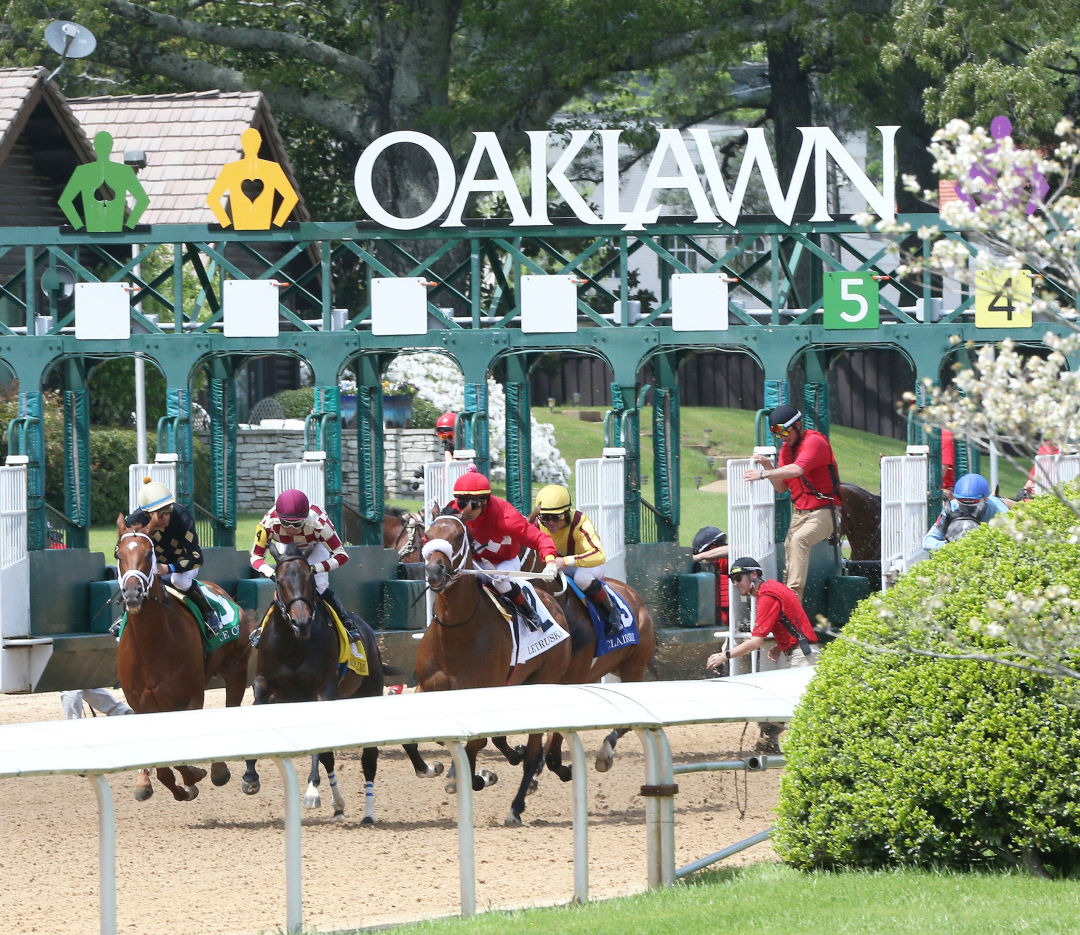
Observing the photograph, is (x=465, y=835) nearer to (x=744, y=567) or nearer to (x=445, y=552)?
(x=445, y=552)

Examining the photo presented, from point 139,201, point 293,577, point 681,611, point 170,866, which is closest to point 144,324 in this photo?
point 139,201

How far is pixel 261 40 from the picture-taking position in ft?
76.5

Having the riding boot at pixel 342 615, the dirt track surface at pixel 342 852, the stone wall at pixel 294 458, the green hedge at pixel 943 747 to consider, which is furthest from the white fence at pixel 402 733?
the stone wall at pixel 294 458

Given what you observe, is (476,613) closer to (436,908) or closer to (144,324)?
(436,908)

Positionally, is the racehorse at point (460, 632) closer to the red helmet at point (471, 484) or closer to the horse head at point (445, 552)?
the horse head at point (445, 552)

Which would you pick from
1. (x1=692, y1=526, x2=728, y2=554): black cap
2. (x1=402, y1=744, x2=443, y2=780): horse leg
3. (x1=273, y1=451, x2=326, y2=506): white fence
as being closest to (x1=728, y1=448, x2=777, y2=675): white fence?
(x1=692, y1=526, x2=728, y2=554): black cap

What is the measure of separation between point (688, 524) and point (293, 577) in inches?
510

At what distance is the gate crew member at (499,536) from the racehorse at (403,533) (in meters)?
3.51

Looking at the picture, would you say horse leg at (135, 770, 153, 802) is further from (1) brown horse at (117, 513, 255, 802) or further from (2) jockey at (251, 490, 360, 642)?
(2) jockey at (251, 490, 360, 642)

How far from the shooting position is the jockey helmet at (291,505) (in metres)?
8.60

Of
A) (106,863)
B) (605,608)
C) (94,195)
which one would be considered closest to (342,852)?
(106,863)

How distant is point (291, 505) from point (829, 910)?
157 inches

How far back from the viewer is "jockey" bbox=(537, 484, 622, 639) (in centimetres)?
956

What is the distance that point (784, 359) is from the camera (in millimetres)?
12836
